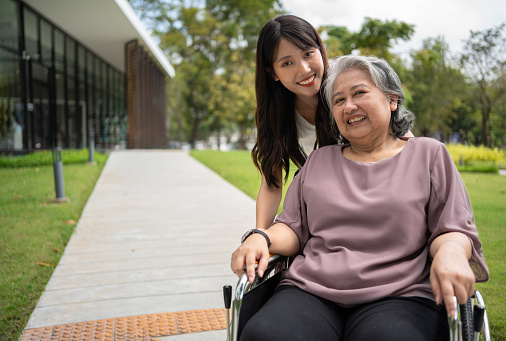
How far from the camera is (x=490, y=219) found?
6.31 m

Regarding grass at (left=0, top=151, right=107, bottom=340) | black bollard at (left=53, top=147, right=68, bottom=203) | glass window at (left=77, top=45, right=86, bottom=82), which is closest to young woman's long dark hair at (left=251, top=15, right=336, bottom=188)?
grass at (left=0, top=151, right=107, bottom=340)

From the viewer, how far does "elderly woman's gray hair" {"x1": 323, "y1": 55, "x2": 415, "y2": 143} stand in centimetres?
195

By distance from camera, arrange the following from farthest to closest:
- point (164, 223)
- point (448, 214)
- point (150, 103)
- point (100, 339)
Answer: point (150, 103), point (164, 223), point (100, 339), point (448, 214)

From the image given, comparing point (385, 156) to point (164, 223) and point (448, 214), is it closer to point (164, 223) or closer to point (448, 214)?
point (448, 214)

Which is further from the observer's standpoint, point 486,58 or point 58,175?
point 486,58

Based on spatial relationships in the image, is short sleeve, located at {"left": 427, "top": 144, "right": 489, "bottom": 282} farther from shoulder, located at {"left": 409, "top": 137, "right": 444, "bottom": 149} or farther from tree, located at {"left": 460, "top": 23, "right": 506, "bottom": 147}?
tree, located at {"left": 460, "top": 23, "right": 506, "bottom": 147}

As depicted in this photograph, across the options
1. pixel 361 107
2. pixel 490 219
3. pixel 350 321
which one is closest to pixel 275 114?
pixel 361 107

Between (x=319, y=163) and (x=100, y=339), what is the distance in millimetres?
1724

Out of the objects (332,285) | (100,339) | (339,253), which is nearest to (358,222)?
(339,253)

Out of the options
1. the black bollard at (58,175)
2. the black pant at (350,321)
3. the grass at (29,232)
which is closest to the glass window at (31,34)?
the grass at (29,232)

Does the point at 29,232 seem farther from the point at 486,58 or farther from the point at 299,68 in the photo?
the point at 486,58

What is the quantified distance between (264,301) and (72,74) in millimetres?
17518

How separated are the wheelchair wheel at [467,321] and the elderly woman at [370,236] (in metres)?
0.06

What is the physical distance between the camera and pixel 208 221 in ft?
20.6
